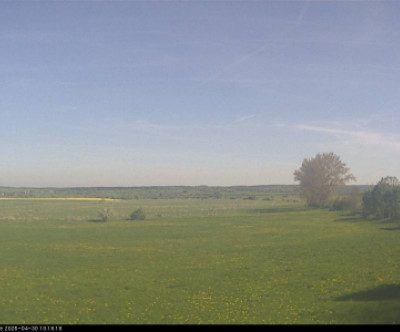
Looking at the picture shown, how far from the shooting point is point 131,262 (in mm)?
36719

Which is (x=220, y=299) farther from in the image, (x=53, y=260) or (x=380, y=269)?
(x=53, y=260)

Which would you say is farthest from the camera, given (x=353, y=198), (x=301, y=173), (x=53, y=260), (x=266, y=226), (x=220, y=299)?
(x=301, y=173)

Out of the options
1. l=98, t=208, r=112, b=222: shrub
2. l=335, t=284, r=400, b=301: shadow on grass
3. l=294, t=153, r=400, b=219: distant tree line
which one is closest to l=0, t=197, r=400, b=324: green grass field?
l=335, t=284, r=400, b=301: shadow on grass

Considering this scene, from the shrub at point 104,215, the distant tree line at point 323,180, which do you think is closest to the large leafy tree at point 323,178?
the distant tree line at point 323,180

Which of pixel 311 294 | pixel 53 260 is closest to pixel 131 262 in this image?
pixel 53 260

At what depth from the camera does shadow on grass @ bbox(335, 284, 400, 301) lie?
21703 mm

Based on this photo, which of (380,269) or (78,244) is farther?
(78,244)

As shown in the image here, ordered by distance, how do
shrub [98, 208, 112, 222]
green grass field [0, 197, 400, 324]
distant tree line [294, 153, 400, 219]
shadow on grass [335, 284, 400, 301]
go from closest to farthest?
1. green grass field [0, 197, 400, 324]
2. shadow on grass [335, 284, 400, 301]
3. shrub [98, 208, 112, 222]
4. distant tree line [294, 153, 400, 219]

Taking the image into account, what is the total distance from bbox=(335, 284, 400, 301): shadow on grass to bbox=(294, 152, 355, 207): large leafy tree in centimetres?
9643

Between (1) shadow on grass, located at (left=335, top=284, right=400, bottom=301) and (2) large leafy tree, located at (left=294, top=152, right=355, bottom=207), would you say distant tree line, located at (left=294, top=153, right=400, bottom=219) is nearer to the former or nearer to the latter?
(2) large leafy tree, located at (left=294, top=152, right=355, bottom=207)

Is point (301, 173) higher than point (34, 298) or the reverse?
higher

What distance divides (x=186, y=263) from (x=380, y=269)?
16928mm

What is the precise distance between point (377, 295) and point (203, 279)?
40.8 ft

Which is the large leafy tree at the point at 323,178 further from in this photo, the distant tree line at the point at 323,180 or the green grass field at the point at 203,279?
the green grass field at the point at 203,279
